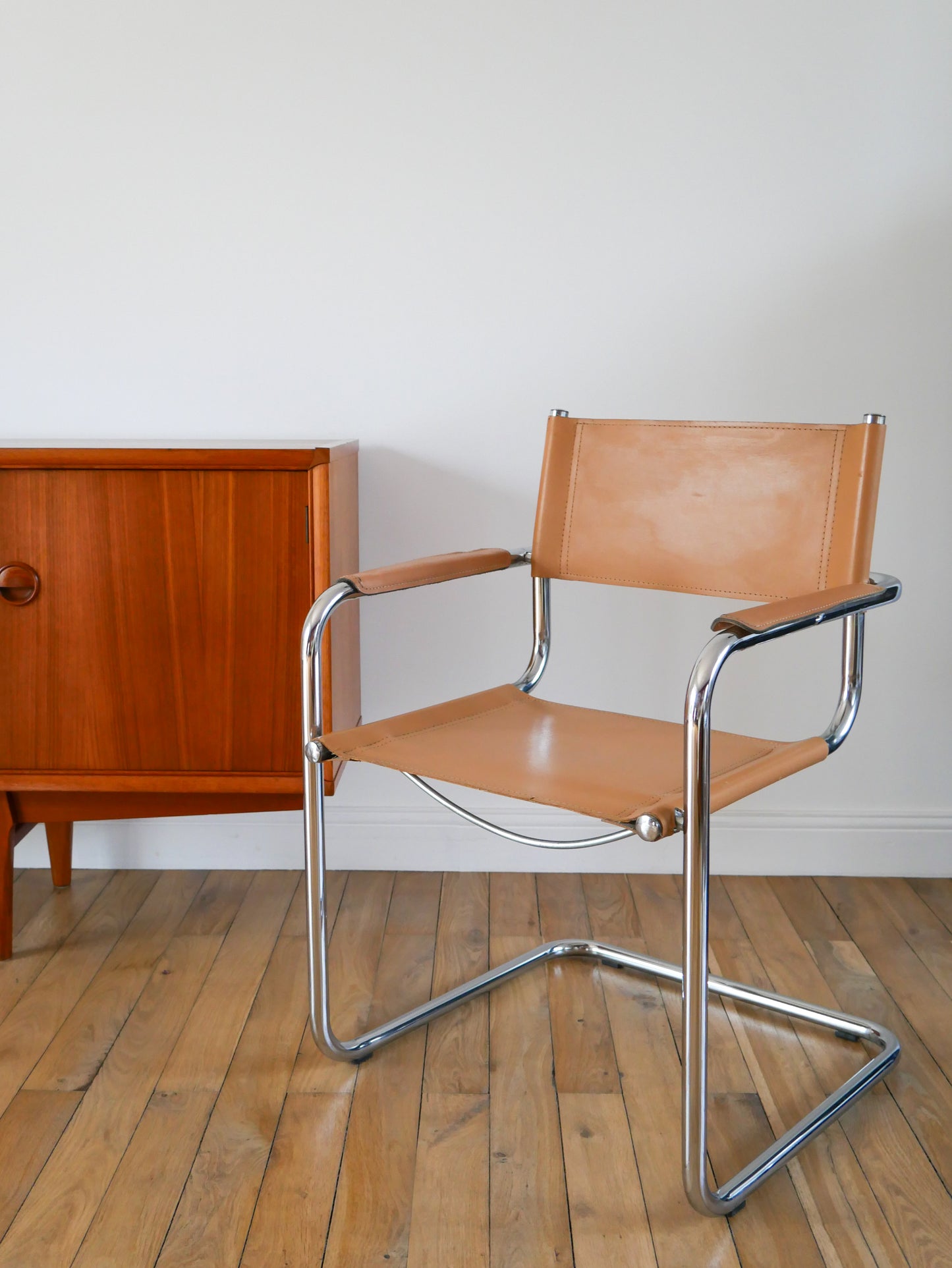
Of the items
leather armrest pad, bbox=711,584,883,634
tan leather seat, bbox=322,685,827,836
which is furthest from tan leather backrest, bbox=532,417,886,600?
tan leather seat, bbox=322,685,827,836

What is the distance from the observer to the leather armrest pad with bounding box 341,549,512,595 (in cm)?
146

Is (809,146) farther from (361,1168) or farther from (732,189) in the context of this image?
(361,1168)

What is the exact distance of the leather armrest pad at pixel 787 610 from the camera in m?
1.19

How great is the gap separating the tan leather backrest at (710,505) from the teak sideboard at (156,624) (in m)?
0.38

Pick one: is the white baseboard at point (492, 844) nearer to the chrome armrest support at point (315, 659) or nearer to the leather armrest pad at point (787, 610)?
the chrome armrest support at point (315, 659)

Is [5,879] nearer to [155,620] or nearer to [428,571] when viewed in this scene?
[155,620]

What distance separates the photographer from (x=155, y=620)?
1780mm

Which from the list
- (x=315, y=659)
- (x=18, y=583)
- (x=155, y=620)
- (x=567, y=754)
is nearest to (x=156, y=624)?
(x=155, y=620)

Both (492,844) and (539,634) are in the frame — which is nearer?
(539,634)

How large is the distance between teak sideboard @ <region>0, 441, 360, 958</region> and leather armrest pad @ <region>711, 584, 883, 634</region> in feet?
2.45

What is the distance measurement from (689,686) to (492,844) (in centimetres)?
117

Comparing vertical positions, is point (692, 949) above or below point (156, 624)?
below

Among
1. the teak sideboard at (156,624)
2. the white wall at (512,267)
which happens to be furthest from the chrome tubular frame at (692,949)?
the white wall at (512,267)

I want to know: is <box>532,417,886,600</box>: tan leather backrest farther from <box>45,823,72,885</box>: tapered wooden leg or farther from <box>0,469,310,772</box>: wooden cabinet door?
<box>45,823,72,885</box>: tapered wooden leg
